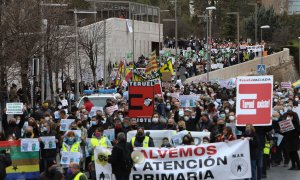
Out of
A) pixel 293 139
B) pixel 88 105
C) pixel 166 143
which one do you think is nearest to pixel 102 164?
pixel 166 143

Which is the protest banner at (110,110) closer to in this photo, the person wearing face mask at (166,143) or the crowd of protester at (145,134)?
the crowd of protester at (145,134)

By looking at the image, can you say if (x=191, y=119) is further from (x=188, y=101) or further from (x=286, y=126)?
(x=188, y=101)

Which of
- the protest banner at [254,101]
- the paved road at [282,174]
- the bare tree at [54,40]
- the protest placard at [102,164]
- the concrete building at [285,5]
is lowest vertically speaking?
the paved road at [282,174]

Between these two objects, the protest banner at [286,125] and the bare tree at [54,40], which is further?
the bare tree at [54,40]

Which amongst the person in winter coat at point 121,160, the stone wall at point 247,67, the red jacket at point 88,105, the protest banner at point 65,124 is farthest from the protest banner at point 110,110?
the stone wall at point 247,67

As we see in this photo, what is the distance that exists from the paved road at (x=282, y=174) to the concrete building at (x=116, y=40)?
26.7 metres

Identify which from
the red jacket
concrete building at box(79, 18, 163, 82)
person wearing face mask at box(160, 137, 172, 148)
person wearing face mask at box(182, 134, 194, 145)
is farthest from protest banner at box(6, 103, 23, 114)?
concrete building at box(79, 18, 163, 82)

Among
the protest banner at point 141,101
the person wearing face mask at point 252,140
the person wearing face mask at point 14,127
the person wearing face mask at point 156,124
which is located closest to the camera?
the person wearing face mask at point 252,140

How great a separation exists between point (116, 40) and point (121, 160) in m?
55.4

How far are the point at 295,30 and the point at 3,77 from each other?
278 ft

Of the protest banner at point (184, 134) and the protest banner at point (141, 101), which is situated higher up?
the protest banner at point (141, 101)

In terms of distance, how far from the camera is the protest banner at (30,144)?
2203 cm

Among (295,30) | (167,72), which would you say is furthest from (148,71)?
(295,30)

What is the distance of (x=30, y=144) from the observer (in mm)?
22109
